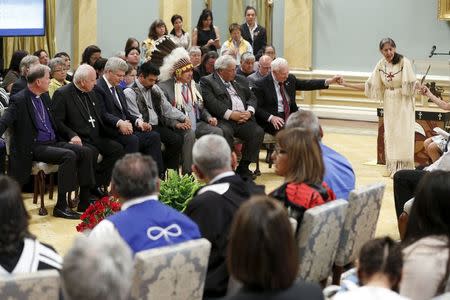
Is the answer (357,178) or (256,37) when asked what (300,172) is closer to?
(357,178)

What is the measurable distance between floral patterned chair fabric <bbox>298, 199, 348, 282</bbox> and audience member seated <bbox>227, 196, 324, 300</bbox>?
1.62 meters

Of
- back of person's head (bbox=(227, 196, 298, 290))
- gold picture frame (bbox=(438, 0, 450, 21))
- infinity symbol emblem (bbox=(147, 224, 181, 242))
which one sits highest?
gold picture frame (bbox=(438, 0, 450, 21))

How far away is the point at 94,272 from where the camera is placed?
7.43ft

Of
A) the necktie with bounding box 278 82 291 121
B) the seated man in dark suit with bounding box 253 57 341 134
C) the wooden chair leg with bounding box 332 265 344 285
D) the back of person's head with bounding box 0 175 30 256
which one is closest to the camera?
the back of person's head with bounding box 0 175 30 256

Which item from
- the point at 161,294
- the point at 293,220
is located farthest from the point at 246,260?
the point at 293,220

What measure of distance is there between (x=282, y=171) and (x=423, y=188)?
93 centimetres

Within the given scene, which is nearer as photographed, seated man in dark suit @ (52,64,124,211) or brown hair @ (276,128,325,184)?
brown hair @ (276,128,325,184)

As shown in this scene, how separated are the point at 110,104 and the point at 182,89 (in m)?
0.90

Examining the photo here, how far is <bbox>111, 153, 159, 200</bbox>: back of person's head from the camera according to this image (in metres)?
3.78

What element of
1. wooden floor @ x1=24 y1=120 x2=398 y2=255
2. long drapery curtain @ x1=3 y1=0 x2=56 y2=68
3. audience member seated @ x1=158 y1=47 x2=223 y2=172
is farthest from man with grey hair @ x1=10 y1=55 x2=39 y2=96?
long drapery curtain @ x1=3 y1=0 x2=56 y2=68

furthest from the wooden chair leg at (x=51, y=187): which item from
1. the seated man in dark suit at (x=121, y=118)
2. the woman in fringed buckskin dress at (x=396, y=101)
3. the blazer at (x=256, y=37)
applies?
the blazer at (x=256, y=37)

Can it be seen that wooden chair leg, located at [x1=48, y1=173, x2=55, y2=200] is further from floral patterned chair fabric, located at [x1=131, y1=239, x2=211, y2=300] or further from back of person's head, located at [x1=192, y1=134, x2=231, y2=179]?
floral patterned chair fabric, located at [x1=131, y1=239, x2=211, y2=300]

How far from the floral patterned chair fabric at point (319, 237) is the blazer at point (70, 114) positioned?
3513mm

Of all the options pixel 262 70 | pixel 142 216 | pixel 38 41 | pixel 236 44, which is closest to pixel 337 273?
pixel 142 216
